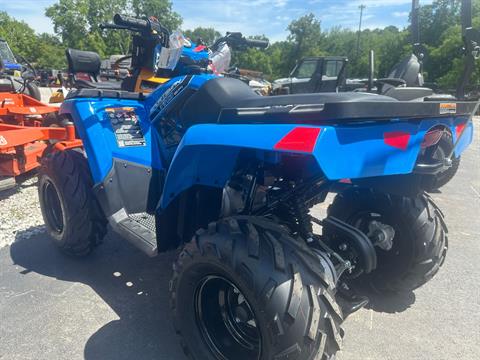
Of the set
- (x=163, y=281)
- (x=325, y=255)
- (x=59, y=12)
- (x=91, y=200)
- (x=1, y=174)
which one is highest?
(x=59, y=12)

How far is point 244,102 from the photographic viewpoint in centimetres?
216

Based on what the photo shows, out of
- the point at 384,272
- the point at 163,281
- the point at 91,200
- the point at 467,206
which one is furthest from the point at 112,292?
the point at 467,206

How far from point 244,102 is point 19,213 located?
345cm

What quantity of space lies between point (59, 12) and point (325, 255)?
68.7m

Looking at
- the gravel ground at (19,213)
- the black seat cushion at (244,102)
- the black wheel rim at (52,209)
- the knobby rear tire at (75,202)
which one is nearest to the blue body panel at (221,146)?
the black seat cushion at (244,102)

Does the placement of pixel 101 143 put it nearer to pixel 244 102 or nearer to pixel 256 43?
pixel 244 102

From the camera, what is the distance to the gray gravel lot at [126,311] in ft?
7.64

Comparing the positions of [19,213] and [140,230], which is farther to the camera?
[19,213]

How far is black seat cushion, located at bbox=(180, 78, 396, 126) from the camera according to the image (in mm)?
1759

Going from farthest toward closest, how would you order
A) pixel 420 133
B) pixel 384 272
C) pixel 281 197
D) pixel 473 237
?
pixel 473 237 < pixel 384 272 < pixel 281 197 < pixel 420 133

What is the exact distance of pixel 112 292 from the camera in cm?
289

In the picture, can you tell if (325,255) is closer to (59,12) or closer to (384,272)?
(384,272)

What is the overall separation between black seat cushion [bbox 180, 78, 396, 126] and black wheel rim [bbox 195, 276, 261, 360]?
90 centimetres

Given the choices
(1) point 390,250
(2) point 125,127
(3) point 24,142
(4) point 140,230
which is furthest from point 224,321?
(3) point 24,142
